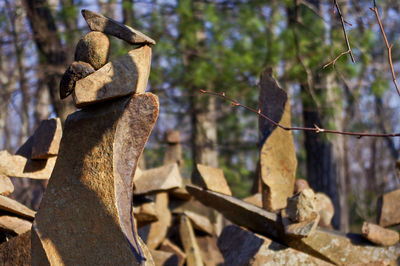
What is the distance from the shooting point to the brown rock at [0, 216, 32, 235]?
3076 millimetres

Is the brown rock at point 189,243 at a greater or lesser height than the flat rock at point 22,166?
lesser

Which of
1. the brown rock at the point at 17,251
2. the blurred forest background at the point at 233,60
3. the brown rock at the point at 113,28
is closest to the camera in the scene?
the brown rock at the point at 113,28

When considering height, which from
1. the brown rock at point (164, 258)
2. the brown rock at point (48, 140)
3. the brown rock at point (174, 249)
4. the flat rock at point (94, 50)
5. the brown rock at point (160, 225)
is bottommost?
the brown rock at point (174, 249)

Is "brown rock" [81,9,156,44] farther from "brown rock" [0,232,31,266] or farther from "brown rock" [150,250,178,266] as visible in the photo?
"brown rock" [150,250,178,266]

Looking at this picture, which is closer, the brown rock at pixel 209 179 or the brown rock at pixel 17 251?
the brown rock at pixel 17 251

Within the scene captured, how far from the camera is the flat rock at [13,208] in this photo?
3.06 m

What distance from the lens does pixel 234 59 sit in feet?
24.7

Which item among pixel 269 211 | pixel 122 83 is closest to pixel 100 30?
A: pixel 122 83

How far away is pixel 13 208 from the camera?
3096mm

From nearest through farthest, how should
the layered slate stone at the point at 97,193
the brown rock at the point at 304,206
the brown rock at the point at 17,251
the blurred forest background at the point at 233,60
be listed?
the layered slate stone at the point at 97,193
the brown rock at the point at 17,251
the brown rock at the point at 304,206
the blurred forest background at the point at 233,60

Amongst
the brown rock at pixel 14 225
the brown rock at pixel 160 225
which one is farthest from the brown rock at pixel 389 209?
the brown rock at pixel 14 225

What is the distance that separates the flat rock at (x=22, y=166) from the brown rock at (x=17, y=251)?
58cm

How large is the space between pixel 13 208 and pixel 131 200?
3.02 feet

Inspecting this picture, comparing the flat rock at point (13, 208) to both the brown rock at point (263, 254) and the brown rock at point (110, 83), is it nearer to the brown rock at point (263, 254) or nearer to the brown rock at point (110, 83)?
the brown rock at point (110, 83)
